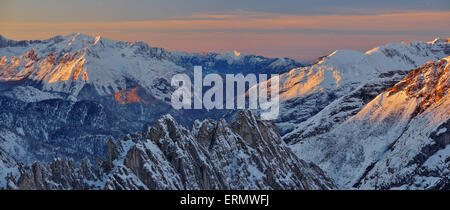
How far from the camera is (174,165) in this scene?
158000 millimetres

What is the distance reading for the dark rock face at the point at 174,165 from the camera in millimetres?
145875

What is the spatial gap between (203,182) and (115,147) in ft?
66.1

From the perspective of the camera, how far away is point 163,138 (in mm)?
161625

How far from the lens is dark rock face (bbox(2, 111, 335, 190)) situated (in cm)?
14588

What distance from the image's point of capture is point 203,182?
6432 inches
